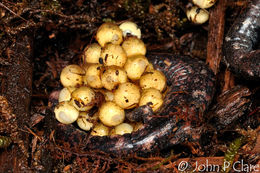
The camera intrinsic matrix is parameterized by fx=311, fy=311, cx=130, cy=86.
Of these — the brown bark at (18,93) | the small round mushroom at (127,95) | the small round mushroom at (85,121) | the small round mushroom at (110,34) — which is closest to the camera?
the brown bark at (18,93)

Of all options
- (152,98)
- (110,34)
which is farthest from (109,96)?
(110,34)

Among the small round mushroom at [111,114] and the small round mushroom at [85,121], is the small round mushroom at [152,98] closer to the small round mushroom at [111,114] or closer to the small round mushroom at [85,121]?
the small round mushroom at [111,114]

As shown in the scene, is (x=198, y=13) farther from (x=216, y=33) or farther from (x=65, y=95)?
(x=65, y=95)

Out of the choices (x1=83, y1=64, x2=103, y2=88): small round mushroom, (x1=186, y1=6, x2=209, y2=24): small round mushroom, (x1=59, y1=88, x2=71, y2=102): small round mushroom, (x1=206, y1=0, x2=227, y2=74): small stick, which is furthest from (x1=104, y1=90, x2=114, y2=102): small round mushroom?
(x1=186, y1=6, x2=209, y2=24): small round mushroom

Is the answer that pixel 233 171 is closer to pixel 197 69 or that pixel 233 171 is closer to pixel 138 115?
pixel 138 115

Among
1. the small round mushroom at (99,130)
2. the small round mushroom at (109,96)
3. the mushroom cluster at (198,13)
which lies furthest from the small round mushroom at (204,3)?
the small round mushroom at (99,130)

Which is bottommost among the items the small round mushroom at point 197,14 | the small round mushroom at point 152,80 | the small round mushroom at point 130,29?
the small round mushroom at point 152,80

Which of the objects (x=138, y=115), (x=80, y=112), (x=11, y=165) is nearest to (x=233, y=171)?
(x=138, y=115)
